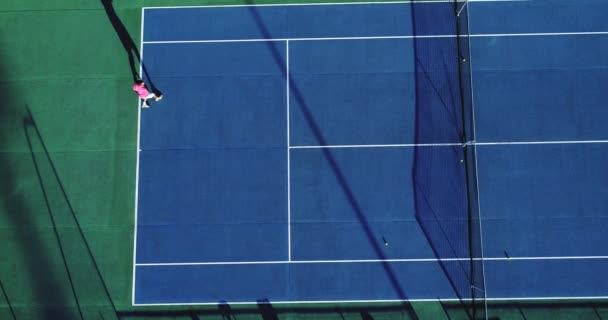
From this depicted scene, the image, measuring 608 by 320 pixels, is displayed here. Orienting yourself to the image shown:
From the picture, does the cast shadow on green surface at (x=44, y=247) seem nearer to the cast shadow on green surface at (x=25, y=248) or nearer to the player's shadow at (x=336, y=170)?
the cast shadow on green surface at (x=25, y=248)

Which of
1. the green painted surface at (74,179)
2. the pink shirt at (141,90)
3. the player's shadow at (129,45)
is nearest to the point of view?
the green painted surface at (74,179)

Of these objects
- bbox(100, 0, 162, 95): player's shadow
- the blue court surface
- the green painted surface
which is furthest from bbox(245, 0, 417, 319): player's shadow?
bbox(100, 0, 162, 95): player's shadow

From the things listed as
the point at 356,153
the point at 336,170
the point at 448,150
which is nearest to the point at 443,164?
the point at 448,150

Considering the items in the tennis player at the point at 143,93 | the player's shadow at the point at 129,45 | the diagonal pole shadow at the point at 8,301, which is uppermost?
the player's shadow at the point at 129,45

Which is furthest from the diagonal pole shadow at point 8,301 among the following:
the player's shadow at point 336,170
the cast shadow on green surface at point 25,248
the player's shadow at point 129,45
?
the player's shadow at point 336,170

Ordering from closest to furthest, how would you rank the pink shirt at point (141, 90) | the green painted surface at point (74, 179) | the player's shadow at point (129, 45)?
the green painted surface at point (74, 179), the pink shirt at point (141, 90), the player's shadow at point (129, 45)

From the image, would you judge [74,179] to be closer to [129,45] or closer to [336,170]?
[129,45]

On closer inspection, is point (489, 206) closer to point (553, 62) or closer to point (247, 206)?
point (553, 62)

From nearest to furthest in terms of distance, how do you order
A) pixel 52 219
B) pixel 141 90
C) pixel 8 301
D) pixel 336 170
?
pixel 8 301
pixel 141 90
pixel 52 219
pixel 336 170

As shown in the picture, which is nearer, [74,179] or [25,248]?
[25,248]
